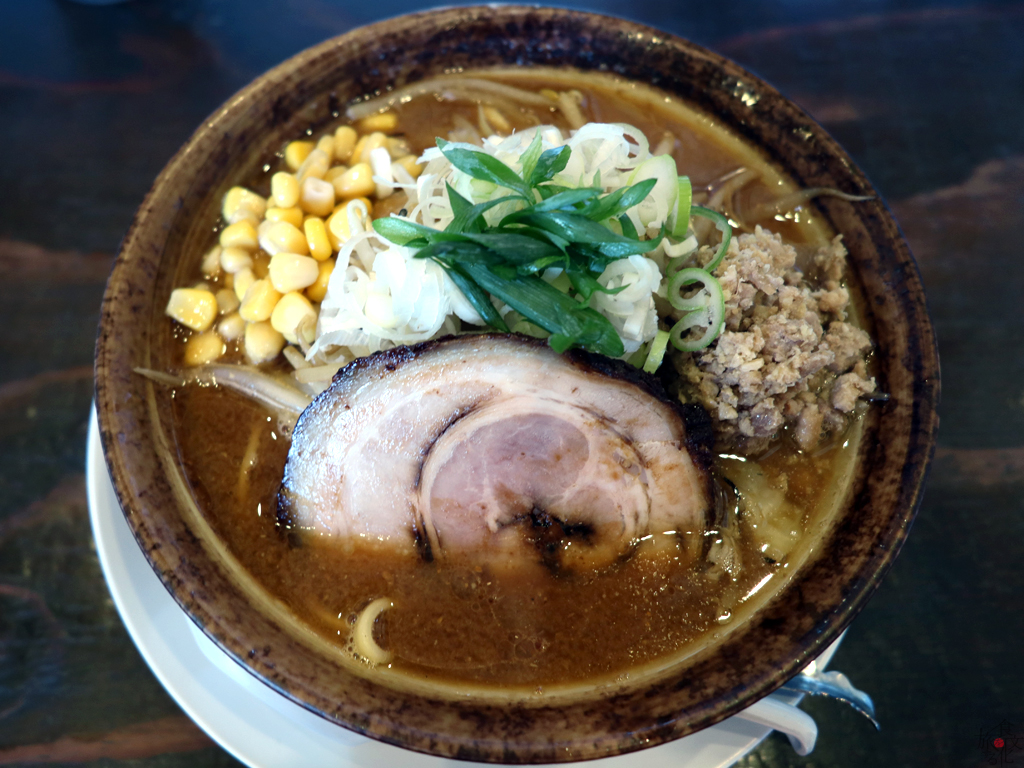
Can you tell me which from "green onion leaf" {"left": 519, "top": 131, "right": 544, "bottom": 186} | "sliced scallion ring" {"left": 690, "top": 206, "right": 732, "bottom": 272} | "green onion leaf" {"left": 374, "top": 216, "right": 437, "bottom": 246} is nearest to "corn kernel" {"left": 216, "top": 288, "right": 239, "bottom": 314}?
"green onion leaf" {"left": 374, "top": 216, "right": 437, "bottom": 246}

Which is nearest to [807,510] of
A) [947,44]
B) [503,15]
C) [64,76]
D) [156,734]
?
[503,15]

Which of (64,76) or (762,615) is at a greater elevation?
(64,76)

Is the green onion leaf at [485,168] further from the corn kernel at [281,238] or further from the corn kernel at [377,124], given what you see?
the corn kernel at [377,124]

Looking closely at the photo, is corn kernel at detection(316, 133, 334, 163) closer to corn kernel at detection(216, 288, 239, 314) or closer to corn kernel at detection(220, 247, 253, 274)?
corn kernel at detection(220, 247, 253, 274)

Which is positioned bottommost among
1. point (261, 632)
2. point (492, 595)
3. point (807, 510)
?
point (261, 632)

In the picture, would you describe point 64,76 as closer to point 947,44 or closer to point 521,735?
point 521,735

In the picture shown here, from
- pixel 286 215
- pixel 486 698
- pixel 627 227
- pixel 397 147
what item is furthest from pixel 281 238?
pixel 486 698

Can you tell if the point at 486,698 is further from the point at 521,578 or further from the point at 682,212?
the point at 682,212
